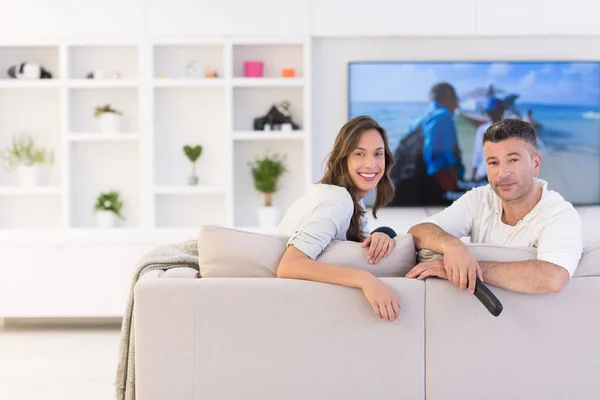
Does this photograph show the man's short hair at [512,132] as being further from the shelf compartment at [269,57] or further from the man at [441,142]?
the shelf compartment at [269,57]

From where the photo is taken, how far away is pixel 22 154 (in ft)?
18.7

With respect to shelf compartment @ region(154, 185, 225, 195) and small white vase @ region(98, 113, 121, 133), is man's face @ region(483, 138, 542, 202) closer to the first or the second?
shelf compartment @ region(154, 185, 225, 195)

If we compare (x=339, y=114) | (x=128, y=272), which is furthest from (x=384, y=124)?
(x=128, y=272)

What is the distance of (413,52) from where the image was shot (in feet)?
18.6

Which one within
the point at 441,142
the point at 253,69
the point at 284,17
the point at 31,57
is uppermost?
the point at 284,17

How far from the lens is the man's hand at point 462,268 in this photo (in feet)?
7.85

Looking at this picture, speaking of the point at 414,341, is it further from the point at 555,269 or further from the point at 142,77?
the point at 142,77

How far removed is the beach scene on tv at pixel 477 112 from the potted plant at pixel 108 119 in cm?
154

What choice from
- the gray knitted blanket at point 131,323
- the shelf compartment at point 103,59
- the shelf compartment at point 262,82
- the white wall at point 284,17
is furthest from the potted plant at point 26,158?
the gray knitted blanket at point 131,323

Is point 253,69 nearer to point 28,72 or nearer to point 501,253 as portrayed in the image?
point 28,72

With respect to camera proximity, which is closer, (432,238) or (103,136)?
(432,238)

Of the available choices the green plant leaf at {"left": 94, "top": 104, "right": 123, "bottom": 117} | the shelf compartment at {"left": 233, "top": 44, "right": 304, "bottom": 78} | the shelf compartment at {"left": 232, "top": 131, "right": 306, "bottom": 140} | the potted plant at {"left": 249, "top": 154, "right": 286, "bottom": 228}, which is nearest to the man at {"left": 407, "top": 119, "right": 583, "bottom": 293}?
the shelf compartment at {"left": 232, "top": 131, "right": 306, "bottom": 140}

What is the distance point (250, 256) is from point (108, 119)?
10.9ft

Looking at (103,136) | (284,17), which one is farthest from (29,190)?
(284,17)
